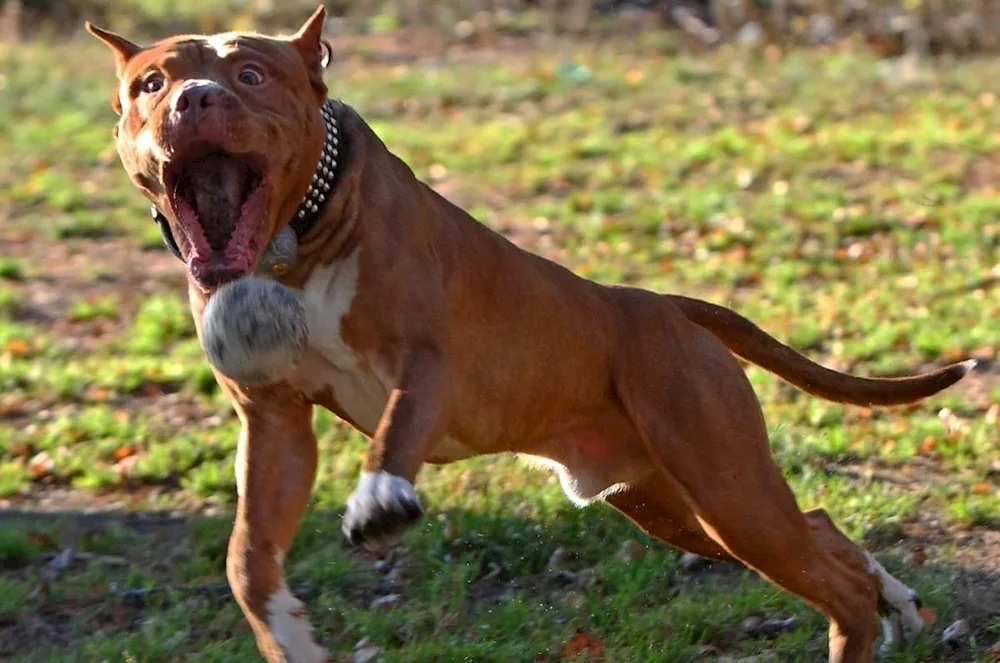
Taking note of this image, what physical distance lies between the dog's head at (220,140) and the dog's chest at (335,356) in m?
0.21

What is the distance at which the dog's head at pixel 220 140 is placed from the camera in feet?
14.1

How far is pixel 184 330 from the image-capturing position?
9.24 meters

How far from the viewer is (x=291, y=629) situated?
4637 millimetres

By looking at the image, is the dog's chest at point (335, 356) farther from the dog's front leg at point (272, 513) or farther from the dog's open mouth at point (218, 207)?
the dog's open mouth at point (218, 207)

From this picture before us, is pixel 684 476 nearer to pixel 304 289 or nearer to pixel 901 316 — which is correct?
pixel 304 289

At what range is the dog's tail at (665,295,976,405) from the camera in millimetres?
5512

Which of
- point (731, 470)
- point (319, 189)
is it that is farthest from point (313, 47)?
point (731, 470)

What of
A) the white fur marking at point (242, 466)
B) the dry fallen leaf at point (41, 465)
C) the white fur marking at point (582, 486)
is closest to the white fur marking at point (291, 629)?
the white fur marking at point (242, 466)

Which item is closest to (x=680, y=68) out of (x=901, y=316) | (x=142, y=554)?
(x=901, y=316)

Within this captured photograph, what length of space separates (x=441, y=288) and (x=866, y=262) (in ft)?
17.8

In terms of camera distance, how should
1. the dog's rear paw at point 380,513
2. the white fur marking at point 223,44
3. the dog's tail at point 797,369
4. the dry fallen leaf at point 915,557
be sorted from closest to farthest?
the dog's rear paw at point 380,513
the white fur marking at point 223,44
the dog's tail at point 797,369
the dry fallen leaf at point 915,557

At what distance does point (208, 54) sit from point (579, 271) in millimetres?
5451

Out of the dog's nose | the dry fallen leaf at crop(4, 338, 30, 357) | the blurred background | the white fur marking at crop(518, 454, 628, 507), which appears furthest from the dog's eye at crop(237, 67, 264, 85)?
the blurred background

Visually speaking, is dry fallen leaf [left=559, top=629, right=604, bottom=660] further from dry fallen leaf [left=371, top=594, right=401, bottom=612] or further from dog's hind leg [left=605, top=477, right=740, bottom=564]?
dry fallen leaf [left=371, top=594, right=401, bottom=612]
